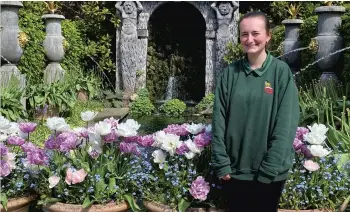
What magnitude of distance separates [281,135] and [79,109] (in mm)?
6137

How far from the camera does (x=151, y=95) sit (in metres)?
10.5

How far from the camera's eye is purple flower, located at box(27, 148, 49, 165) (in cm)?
217

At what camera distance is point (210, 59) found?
31.6 ft

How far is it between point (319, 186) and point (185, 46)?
8790mm

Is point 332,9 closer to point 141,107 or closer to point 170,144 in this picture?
point 141,107

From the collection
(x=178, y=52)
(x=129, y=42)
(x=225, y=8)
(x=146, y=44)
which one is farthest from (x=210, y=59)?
(x=129, y=42)

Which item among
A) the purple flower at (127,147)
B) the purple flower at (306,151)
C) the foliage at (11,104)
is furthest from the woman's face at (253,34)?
the foliage at (11,104)

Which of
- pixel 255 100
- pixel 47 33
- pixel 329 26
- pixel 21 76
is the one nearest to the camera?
pixel 255 100

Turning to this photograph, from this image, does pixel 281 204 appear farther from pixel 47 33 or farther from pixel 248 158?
pixel 47 33

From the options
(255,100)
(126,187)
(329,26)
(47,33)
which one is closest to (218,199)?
(126,187)

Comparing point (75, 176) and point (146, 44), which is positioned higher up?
point (146, 44)

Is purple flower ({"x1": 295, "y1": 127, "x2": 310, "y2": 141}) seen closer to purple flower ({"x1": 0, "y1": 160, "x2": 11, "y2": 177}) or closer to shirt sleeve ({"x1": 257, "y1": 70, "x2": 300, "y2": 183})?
shirt sleeve ({"x1": 257, "y1": 70, "x2": 300, "y2": 183})

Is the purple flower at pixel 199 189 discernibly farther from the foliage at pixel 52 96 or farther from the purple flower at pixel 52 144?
the foliage at pixel 52 96

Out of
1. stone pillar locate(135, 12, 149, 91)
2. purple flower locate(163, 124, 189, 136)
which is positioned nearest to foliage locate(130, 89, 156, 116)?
stone pillar locate(135, 12, 149, 91)
